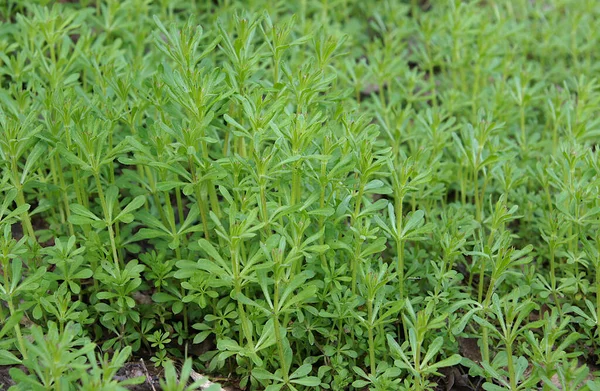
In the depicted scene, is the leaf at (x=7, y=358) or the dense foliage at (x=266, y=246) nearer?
the leaf at (x=7, y=358)

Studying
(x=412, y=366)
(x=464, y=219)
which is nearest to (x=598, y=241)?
(x=464, y=219)

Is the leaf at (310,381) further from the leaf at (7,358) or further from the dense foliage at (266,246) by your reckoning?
the leaf at (7,358)

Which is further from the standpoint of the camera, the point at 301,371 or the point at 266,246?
the point at 301,371

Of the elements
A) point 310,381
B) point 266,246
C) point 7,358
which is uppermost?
point 266,246

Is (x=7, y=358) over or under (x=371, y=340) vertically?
over

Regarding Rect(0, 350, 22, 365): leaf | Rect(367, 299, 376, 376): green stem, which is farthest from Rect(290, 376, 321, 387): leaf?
Rect(0, 350, 22, 365): leaf

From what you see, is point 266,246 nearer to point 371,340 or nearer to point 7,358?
point 371,340

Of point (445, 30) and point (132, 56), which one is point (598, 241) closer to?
point (445, 30)

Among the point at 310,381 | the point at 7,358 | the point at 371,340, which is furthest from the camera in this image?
the point at 371,340

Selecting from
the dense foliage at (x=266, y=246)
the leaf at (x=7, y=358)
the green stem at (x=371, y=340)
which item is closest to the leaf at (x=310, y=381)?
the dense foliage at (x=266, y=246)

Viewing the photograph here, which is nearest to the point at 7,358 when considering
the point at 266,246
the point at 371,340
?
the point at 266,246

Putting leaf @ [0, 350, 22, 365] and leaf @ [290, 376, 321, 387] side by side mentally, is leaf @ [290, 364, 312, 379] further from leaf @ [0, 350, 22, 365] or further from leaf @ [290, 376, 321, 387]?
leaf @ [0, 350, 22, 365]

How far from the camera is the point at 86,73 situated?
4066 millimetres

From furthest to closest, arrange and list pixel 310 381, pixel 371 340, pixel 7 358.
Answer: pixel 371 340 → pixel 310 381 → pixel 7 358
